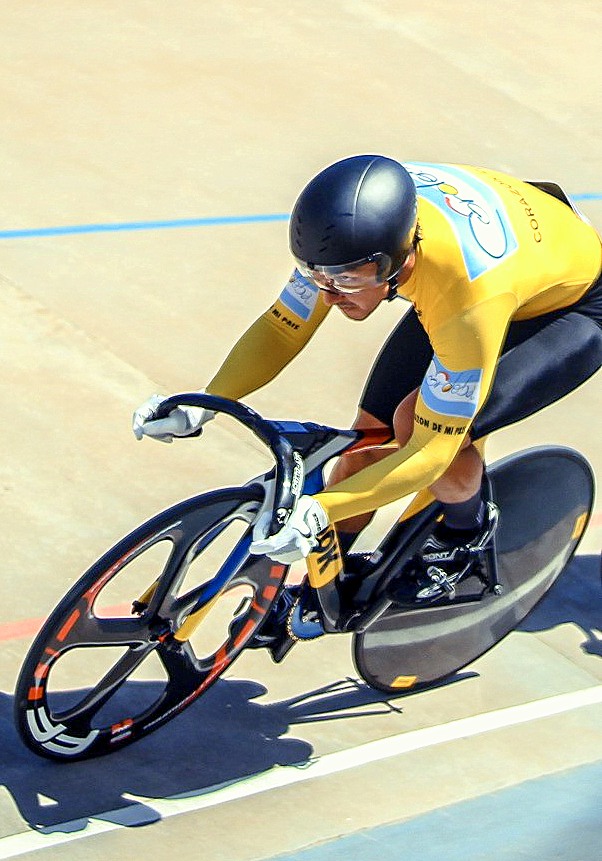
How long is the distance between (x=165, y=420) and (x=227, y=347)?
2.59 m

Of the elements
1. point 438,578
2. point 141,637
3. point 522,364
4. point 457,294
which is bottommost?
point 141,637

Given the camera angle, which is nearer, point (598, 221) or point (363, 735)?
point (363, 735)

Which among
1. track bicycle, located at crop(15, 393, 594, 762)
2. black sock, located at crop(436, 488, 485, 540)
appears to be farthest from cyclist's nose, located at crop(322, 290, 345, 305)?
black sock, located at crop(436, 488, 485, 540)

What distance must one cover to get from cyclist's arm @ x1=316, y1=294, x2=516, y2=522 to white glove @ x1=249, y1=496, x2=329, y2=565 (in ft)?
0.20

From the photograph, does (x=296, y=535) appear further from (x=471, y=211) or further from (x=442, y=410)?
(x=471, y=211)

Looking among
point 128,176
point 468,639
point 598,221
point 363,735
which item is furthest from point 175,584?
point 598,221

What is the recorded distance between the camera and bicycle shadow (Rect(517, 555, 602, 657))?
5219 millimetres

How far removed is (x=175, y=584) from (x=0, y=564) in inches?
45.5

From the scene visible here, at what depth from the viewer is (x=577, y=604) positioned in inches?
212

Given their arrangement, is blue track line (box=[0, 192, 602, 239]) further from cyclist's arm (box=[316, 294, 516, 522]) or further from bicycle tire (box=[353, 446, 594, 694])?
cyclist's arm (box=[316, 294, 516, 522])

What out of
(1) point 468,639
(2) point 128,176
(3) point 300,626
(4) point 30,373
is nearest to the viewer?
(3) point 300,626

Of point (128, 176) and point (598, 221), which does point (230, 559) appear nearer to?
point (128, 176)

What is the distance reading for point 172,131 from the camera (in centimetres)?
853

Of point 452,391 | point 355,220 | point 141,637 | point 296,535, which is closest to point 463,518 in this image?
point 452,391
